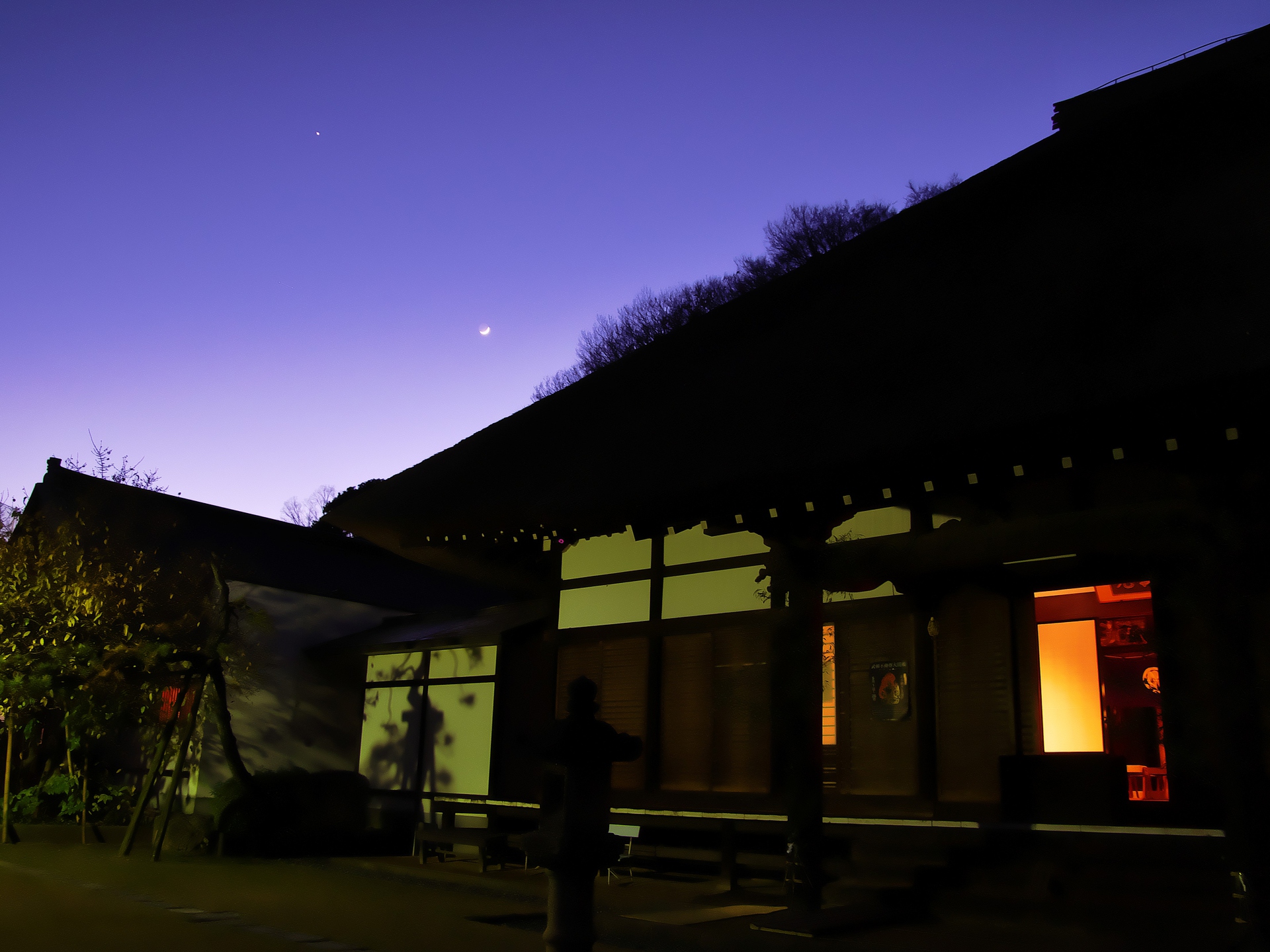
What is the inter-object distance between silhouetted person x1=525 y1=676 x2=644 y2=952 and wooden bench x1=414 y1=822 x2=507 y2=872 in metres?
5.64

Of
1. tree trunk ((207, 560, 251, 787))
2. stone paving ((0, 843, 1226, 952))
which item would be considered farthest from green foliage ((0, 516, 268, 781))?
stone paving ((0, 843, 1226, 952))

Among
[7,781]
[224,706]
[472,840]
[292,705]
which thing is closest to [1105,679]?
[472,840]

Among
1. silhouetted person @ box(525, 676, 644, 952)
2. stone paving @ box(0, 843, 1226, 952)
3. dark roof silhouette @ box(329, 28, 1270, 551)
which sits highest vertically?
dark roof silhouette @ box(329, 28, 1270, 551)

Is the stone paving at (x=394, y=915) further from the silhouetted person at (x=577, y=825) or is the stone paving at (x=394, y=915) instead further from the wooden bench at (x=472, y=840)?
the silhouetted person at (x=577, y=825)

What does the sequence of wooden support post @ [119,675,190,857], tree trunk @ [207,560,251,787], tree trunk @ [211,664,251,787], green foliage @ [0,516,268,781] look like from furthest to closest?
tree trunk @ [211,664,251,787], tree trunk @ [207,560,251,787], green foliage @ [0,516,268,781], wooden support post @ [119,675,190,857]

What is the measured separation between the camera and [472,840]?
9375 millimetres

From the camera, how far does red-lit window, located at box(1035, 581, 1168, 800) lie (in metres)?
9.21

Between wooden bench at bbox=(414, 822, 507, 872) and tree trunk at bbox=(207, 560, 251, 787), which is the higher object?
tree trunk at bbox=(207, 560, 251, 787)

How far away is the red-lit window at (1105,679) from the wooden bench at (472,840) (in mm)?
5437

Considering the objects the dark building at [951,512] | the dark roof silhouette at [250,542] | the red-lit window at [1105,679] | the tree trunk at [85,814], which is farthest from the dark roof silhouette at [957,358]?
the dark roof silhouette at [250,542]

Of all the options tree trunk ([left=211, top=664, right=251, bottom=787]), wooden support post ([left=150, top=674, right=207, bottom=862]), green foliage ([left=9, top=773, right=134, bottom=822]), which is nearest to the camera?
wooden support post ([left=150, top=674, right=207, bottom=862])

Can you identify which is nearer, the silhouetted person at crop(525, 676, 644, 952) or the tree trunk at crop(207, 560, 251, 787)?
the silhouetted person at crop(525, 676, 644, 952)

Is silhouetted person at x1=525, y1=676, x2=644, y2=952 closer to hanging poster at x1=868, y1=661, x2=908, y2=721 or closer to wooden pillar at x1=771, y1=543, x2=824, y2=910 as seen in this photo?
wooden pillar at x1=771, y1=543, x2=824, y2=910

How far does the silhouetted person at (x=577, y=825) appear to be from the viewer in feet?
12.8
